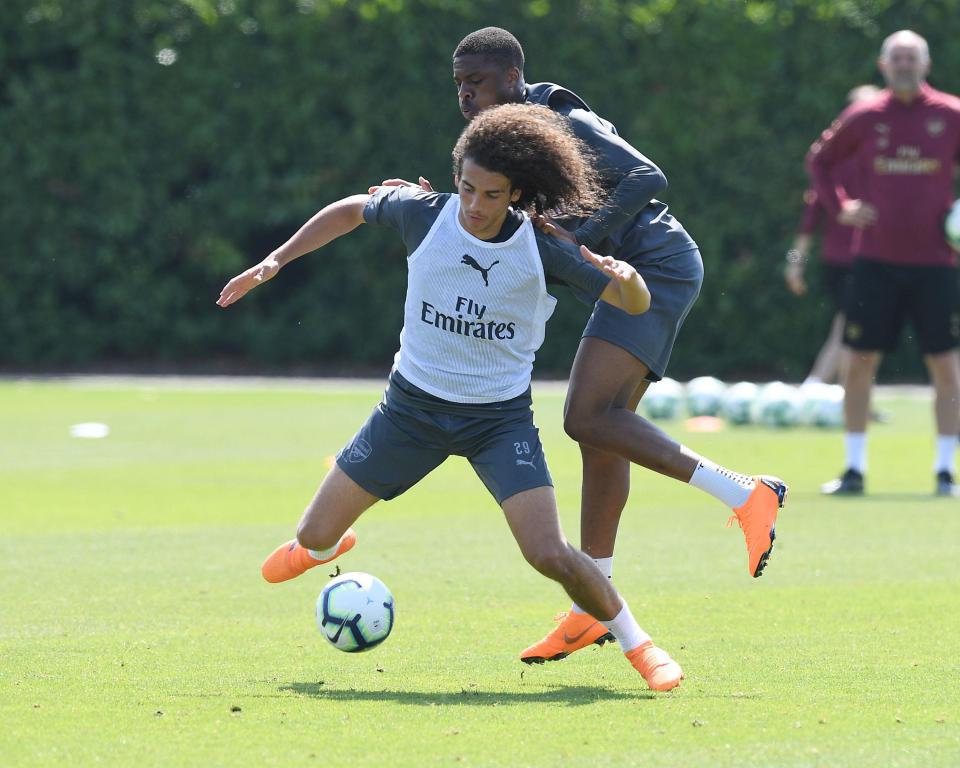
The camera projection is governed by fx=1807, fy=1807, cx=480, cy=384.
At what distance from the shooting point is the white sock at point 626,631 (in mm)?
6133

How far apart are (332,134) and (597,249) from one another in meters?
15.5

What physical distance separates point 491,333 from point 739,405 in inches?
423

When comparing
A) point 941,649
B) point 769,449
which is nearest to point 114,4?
point 769,449

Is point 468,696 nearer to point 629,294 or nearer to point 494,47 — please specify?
point 629,294

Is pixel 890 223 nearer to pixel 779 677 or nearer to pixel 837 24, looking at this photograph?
Result: pixel 779 677

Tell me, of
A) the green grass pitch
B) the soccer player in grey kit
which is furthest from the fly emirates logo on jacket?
the soccer player in grey kit

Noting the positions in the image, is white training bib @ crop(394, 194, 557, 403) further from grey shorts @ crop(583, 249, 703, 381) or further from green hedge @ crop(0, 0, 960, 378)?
green hedge @ crop(0, 0, 960, 378)

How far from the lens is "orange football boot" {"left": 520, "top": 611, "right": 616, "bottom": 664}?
21.2 ft

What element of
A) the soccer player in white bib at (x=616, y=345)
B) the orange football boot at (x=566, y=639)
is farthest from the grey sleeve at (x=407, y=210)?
the orange football boot at (x=566, y=639)

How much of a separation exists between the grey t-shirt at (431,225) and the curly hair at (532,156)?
0.47 feet

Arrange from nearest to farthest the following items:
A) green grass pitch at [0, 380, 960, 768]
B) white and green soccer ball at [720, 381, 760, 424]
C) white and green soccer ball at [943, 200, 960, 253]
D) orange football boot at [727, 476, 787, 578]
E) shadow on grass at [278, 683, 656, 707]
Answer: green grass pitch at [0, 380, 960, 768]
shadow on grass at [278, 683, 656, 707]
orange football boot at [727, 476, 787, 578]
white and green soccer ball at [943, 200, 960, 253]
white and green soccer ball at [720, 381, 760, 424]

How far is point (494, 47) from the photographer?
6.74 m

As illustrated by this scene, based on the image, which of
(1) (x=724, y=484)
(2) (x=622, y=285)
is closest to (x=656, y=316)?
(1) (x=724, y=484)

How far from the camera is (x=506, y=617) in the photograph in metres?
7.43
